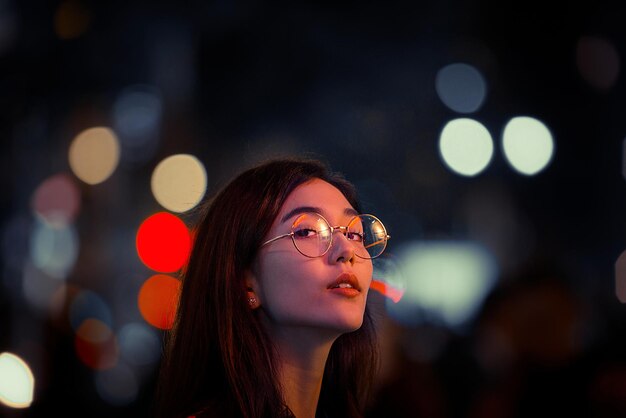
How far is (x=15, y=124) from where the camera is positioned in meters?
6.57

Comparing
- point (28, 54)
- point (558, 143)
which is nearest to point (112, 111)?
point (28, 54)

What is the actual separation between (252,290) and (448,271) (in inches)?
218

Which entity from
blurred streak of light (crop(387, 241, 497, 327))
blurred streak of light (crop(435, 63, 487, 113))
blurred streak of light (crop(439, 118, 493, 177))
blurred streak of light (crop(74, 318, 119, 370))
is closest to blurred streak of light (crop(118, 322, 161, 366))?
blurred streak of light (crop(74, 318, 119, 370))

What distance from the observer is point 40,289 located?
303 inches

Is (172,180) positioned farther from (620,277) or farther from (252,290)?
(252,290)

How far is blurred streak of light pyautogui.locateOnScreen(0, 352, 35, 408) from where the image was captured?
4.66 meters

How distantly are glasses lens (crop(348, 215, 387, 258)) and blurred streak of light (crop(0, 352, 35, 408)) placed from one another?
3.10m

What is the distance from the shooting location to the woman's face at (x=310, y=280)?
7.59 feet

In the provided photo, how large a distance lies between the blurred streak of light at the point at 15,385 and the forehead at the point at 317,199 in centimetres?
303

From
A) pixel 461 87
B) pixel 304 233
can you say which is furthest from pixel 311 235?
pixel 461 87

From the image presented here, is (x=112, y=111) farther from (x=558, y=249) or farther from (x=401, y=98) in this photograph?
(x=558, y=249)

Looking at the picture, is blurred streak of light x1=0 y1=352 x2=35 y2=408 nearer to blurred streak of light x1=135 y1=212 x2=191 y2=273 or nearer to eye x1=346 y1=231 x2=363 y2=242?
eye x1=346 y1=231 x2=363 y2=242

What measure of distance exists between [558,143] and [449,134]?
33.9 inches

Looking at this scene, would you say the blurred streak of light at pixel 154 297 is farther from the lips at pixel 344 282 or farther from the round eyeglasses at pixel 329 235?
the lips at pixel 344 282
